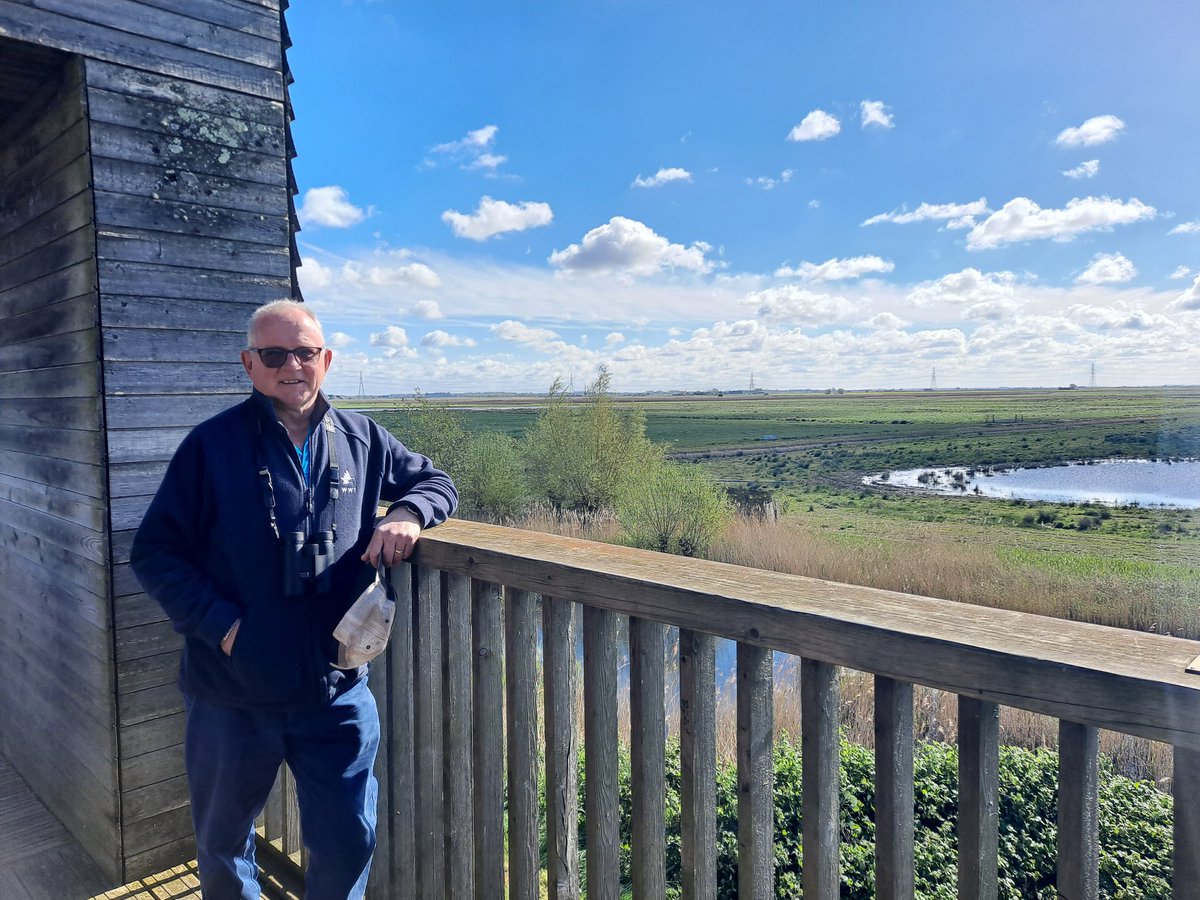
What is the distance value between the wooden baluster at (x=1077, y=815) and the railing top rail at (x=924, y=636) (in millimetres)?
44

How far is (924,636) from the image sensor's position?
87 centimetres

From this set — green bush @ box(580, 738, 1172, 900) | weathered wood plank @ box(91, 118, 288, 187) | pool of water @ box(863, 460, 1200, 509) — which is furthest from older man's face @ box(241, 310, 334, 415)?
pool of water @ box(863, 460, 1200, 509)

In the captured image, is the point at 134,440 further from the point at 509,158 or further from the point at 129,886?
the point at 509,158

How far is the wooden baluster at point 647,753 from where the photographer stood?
4.04ft

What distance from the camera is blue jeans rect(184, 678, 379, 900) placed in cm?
151

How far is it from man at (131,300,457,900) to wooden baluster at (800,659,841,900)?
2.88 feet

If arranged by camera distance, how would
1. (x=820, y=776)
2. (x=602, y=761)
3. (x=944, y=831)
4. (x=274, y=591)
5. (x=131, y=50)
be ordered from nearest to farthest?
(x=820, y=776), (x=602, y=761), (x=274, y=591), (x=131, y=50), (x=944, y=831)

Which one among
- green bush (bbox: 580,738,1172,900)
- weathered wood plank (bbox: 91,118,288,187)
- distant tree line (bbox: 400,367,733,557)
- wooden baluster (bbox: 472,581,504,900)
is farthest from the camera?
distant tree line (bbox: 400,367,733,557)

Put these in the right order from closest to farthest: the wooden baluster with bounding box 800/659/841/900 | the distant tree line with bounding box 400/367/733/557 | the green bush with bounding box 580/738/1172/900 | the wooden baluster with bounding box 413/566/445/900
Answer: the wooden baluster with bounding box 800/659/841/900 < the wooden baluster with bounding box 413/566/445/900 < the green bush with bounding box 580/738/1172/900 < the distant tree line with bounding box 400/367/733/557

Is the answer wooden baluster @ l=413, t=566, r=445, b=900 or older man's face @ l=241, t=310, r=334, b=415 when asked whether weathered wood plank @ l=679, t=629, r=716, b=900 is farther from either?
older man's face @ l=241, t=310, r=334, b=415

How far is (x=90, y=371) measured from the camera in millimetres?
2039

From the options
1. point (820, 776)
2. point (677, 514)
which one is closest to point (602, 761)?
point (820, 776)

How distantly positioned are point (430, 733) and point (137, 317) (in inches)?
53.8

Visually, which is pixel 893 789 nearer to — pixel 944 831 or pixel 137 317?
pixel 137 317
